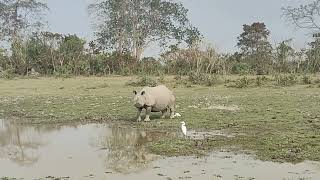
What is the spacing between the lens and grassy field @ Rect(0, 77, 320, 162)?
44.0ft

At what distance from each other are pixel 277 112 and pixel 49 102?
10328 mm

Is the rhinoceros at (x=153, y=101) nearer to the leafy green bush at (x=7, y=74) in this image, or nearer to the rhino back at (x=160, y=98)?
the rhino back at (x=160, y=98)

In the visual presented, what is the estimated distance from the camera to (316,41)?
158 ft

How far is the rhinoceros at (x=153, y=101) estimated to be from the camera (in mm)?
18094

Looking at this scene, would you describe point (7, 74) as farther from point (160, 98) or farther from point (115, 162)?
point (115, 162)

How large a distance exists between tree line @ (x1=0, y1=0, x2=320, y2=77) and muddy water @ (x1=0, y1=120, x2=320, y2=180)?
74.7ft

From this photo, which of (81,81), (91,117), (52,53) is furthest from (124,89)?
(52,53)

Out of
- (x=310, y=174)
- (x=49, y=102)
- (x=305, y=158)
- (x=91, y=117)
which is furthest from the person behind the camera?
(x=49, y=102)

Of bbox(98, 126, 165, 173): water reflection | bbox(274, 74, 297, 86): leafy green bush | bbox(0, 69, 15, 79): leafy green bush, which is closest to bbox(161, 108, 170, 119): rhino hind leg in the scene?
bbox(98, 126, 165, 173): water reflection

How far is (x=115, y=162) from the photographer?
12.0 m

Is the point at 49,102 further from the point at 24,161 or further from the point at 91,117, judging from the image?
the point at 24,161

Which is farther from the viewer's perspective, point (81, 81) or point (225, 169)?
point (81, 81)

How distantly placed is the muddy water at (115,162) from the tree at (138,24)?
120ft

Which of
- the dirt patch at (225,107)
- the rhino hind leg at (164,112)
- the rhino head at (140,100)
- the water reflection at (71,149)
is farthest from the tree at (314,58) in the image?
the water reflection at (71,149)
